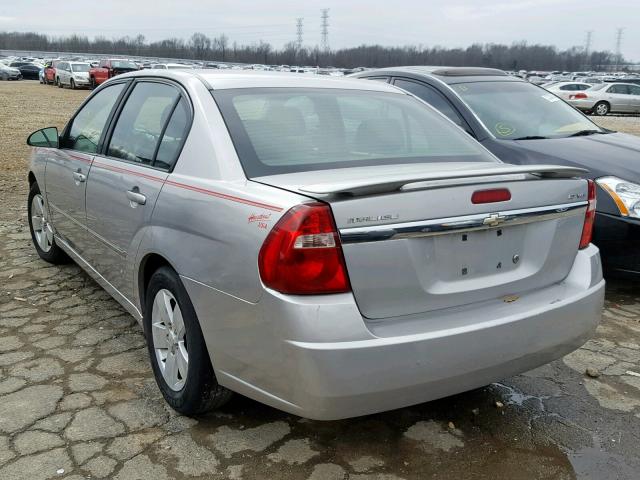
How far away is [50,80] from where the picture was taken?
127 ft

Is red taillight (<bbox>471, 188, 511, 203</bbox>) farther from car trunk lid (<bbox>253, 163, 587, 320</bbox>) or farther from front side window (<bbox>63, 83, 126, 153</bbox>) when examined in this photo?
front side window (<bbox>63, 83, 126, 153</bbox>)

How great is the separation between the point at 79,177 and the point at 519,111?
383 centimetres

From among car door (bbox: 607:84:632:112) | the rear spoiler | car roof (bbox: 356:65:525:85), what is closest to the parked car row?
car roof (bbox: 356:65:525:85)

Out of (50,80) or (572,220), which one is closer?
(572,220)

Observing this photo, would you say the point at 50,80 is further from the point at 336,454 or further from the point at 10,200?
the point at 336,454

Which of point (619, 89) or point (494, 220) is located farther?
point (619, 89)

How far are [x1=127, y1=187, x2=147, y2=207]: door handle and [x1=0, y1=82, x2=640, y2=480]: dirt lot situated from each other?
95cm

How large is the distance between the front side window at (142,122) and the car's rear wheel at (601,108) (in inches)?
A: 1065

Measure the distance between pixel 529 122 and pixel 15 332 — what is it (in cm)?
442

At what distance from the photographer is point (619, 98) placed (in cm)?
2727

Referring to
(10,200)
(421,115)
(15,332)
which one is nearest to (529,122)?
(421,115)

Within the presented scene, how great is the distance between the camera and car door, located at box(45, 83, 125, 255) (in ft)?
13.2

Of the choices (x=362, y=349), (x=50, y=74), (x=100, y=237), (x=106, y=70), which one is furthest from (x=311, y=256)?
(x=50, y=74)

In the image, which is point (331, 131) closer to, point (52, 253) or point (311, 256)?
point (311, 256)
